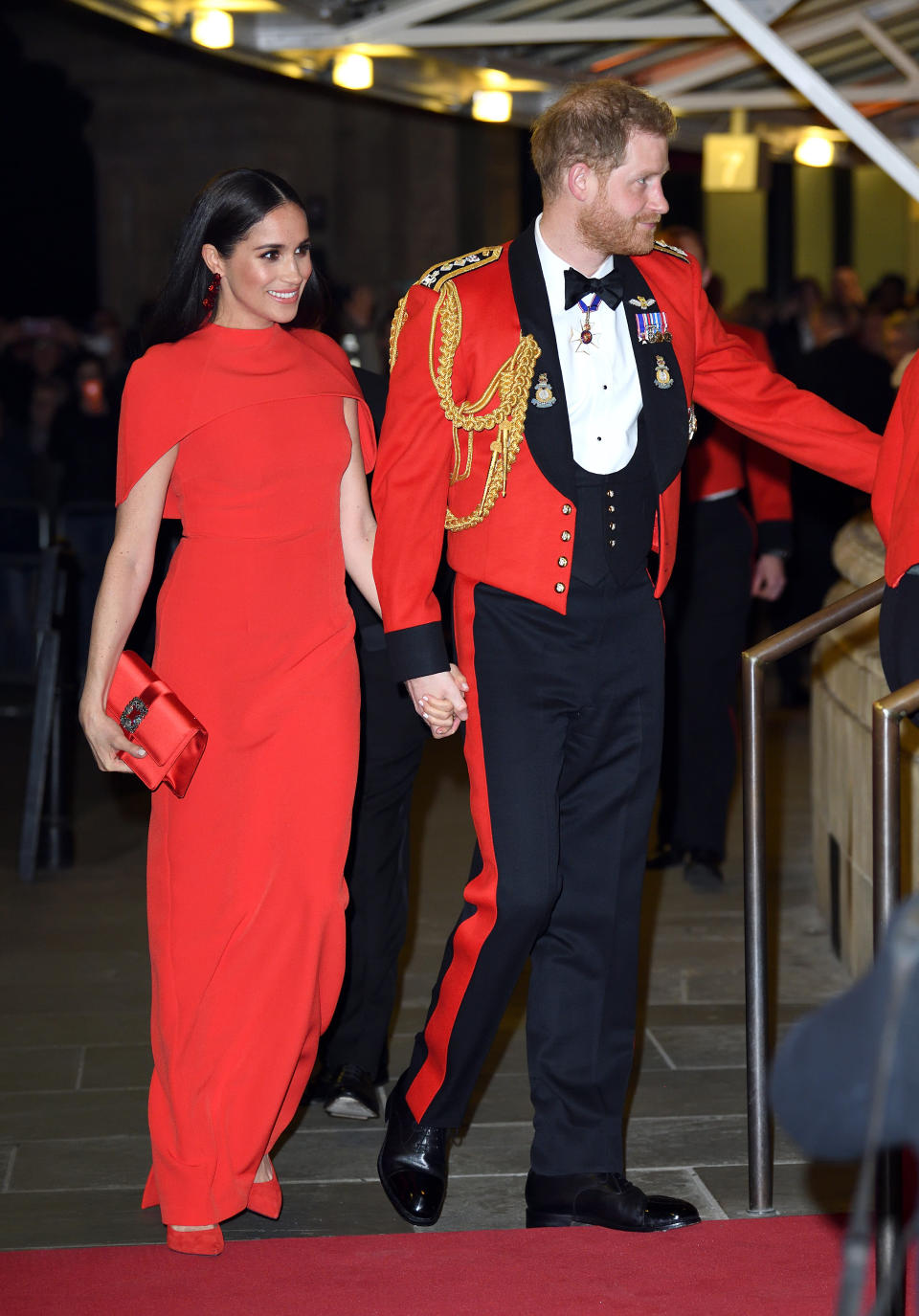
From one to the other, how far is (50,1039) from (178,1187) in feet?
4.75

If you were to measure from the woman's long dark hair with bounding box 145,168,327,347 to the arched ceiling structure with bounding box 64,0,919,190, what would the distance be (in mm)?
3111

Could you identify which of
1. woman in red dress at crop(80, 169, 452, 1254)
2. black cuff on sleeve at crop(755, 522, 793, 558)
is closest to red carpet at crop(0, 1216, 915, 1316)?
woman in red dress at crop(80, 169, 452, 1254)

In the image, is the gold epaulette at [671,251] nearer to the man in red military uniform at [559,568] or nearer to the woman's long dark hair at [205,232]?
the man in red military uniform at [559,568]

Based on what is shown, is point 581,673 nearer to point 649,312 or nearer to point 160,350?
point 649,312

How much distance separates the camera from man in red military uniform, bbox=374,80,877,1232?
3096mm

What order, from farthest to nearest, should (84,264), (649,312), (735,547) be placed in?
(84,264) < (735,547) < (649,312)

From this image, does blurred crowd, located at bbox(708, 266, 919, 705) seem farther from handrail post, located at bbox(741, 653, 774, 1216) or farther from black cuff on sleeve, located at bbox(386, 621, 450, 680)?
black cuff on sleeve, located at bbox(386, 621, 450, 680)

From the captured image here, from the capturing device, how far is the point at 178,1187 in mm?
3209

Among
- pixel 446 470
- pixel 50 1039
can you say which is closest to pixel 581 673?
pixel 446 470

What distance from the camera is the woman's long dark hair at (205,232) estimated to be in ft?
10.9

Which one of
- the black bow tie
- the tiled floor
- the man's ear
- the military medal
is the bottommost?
the tiled floor

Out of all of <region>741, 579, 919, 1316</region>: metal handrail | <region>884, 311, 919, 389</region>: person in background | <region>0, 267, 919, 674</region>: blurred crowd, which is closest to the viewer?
<region>741, 579, 919, 1316</region>: metal handrail

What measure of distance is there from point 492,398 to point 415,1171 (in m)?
1.41

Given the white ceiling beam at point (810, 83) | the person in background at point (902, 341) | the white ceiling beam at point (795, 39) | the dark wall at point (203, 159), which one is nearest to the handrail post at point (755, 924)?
the white ceiling beam at point (810, 83)
